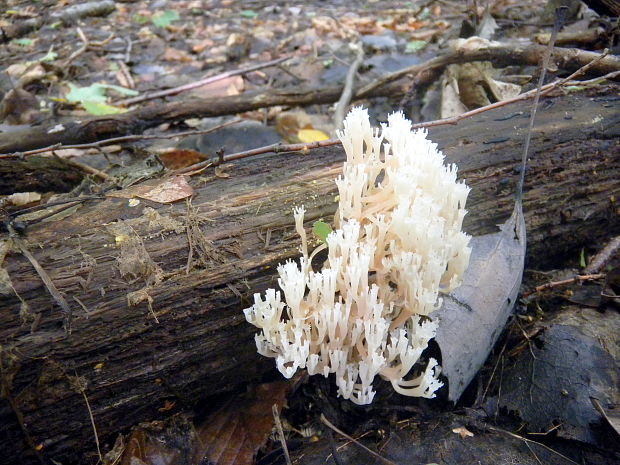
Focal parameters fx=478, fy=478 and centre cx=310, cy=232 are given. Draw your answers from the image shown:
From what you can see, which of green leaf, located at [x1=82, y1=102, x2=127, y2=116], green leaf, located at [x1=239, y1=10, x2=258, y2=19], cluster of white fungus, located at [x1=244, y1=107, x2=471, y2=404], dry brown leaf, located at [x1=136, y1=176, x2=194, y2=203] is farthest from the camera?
green leaf, located at [x1=239, y1=10, x2=258, y2=19]

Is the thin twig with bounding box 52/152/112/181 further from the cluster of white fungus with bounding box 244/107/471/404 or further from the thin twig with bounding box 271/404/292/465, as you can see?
the thin twig with bounding box 271/404/292/465

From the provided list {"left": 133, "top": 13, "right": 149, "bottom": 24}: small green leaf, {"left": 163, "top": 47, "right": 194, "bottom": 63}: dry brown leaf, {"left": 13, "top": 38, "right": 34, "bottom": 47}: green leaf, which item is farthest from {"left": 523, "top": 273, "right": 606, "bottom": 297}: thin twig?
{"left": 133, "top": 13, "right": 149, "bottom": 24}: small green leaf

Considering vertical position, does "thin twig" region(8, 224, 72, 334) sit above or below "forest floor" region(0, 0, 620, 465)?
above

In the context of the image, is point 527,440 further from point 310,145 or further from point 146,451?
point 310,145

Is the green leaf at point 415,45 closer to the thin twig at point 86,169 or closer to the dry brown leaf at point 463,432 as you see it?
the thin twig at point 86,169

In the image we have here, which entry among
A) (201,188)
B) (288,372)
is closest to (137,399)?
(288,372)

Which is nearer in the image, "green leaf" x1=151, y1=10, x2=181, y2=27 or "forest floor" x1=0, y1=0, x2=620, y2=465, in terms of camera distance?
"forest floor" x1=0, y1=0, x2=620, y2=465
